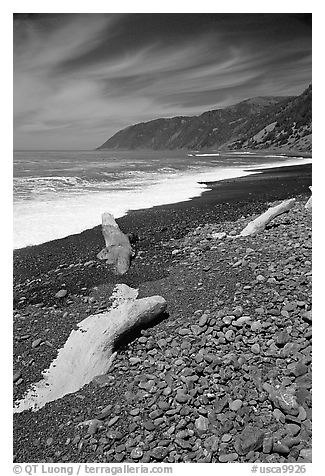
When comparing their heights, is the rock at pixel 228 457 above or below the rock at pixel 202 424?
below

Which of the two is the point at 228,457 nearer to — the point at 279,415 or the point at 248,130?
the point at 279,415

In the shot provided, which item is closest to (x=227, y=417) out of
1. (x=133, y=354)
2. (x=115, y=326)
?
(x=133, y=354)

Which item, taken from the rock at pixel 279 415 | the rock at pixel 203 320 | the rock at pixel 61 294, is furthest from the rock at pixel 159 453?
the rock at pixel 61 294

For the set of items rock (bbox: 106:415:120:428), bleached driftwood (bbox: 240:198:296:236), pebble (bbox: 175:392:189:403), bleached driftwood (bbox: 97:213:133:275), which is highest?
bleached driftwood (bbox: 240:198:296:236)

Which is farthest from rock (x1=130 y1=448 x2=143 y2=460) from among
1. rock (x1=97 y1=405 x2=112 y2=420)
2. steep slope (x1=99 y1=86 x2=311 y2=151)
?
steep slope (x1=99 y1=86 x2=311 y2=151)

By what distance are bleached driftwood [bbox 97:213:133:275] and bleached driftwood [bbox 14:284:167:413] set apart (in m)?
1.25

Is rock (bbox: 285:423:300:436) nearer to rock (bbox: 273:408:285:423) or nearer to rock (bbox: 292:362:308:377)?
rock (bbox: 273:408:285:423)

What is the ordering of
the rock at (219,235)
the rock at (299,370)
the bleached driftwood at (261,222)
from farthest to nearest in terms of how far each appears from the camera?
the rock at (219,235) → the bleached driftwood at (261,222) → the rock at (299,370)

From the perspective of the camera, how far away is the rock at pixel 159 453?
92.8 inches

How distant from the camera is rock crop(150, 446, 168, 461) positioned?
2.36 metres

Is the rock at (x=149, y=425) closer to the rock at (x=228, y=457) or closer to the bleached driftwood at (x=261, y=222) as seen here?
the rock at (x=228, y=457)

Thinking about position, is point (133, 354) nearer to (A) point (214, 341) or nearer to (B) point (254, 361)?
(A) point (214, 341)

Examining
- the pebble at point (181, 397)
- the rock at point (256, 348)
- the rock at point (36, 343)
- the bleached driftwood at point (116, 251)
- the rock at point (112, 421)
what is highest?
the bleached driftwood at point (116, 251)

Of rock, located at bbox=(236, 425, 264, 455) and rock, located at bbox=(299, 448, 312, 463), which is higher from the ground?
rock, located at bbox=(236, 425, 264, 455)
